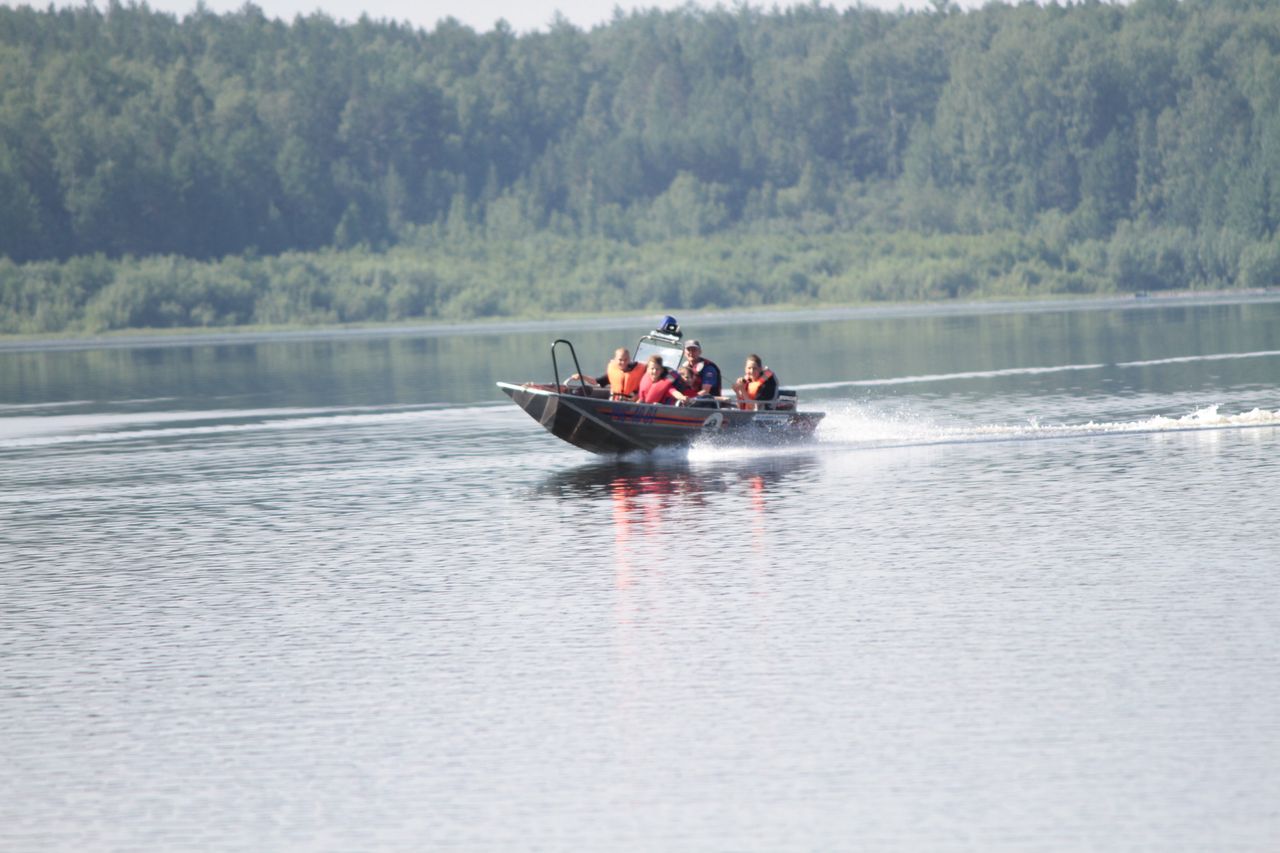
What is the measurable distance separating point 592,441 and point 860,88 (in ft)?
445

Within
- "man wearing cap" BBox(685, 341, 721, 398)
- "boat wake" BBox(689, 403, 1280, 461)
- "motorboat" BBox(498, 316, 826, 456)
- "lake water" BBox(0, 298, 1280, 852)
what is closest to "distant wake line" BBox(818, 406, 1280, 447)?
"boat wake" BBox(689, 403, 1280, 461)

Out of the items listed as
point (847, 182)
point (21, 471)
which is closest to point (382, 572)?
point (21, 471)

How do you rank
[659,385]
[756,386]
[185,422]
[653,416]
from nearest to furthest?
[653,416], [659,385], [756,386], [185,422]

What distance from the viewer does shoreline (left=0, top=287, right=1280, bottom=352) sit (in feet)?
400

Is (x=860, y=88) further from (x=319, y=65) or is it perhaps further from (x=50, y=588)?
(x=50, y=588)

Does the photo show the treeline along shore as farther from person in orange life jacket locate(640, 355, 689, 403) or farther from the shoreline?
person in orange life jacket locate(640, 355, 689, 403)

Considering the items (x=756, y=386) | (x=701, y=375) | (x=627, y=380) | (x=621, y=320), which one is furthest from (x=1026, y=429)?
(x=621, y=320)

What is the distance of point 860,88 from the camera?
17062cm

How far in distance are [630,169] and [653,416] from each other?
125 m

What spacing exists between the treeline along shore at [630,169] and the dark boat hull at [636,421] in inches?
3575

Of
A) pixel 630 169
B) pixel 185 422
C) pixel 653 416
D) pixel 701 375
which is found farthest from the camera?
pixel 630 169

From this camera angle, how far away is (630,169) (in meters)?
162

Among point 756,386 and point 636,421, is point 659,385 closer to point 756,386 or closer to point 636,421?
point 636,421

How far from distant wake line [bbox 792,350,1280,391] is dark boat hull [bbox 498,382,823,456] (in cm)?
2082
